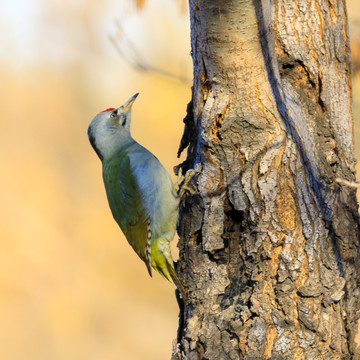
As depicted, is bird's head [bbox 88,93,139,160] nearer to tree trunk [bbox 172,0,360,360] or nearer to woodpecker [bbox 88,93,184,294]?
woodpecker [bbox 88,93,184,294]

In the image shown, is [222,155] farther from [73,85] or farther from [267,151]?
[73,85]

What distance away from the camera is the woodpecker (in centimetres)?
365

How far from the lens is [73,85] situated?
1020 cm

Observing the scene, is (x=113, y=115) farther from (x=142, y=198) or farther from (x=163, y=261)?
(x=163, y=261)

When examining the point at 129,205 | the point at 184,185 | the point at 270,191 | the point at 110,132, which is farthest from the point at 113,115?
the point at 270,191

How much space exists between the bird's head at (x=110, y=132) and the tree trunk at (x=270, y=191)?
1347 mm

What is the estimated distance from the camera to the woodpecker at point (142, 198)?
3.65 metres

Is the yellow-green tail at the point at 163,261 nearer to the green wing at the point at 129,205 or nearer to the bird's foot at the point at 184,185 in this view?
the green wing at the point at 129,205

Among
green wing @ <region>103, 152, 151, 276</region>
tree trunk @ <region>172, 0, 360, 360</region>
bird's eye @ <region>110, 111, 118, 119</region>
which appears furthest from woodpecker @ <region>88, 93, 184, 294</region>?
tree trunk @ <region>172, 0, 360, 360</region>

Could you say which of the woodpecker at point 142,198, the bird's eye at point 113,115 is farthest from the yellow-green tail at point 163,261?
the bird's eye at point 113,115

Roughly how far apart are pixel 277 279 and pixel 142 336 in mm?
6219

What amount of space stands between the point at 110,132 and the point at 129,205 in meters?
0.71

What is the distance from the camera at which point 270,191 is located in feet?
9.02

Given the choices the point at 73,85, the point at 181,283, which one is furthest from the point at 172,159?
the point at 181,283
